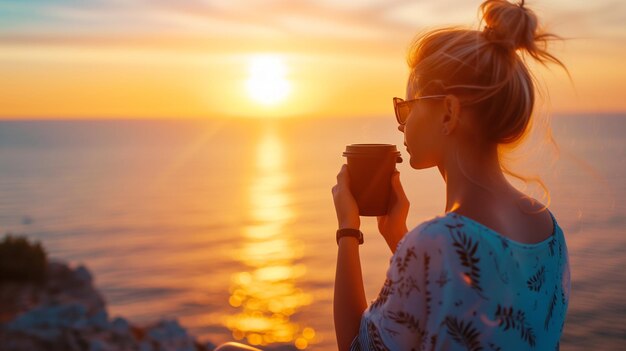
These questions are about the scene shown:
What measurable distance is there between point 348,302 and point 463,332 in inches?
17.6

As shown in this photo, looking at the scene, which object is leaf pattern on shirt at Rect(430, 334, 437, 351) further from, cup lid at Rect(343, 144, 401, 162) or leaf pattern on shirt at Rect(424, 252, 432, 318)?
cup lid at Rect(343, 144, 401, 162)

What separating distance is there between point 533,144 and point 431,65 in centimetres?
44

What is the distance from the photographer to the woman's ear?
62.6 inches

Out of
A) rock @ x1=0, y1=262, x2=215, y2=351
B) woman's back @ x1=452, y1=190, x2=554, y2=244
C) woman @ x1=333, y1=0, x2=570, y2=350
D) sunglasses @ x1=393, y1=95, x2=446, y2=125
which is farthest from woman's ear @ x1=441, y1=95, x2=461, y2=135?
rock @ x1=0, y1=262, x2=215, y2=351

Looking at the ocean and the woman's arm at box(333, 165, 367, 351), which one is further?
the ocean

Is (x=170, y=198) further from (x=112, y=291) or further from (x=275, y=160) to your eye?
(x=275, y=160)

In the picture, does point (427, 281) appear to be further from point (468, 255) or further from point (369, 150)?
point (369, 150)

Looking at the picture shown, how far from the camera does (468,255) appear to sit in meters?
1.38

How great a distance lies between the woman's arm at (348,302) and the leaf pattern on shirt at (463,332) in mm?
404

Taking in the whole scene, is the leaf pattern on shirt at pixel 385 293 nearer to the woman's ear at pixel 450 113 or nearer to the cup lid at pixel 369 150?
the woman's ear at pixel 450 113

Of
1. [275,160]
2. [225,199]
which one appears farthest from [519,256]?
[275,160]

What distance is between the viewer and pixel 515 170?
1.89 metres

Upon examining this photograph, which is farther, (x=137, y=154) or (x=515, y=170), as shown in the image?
(x=137, y=154)

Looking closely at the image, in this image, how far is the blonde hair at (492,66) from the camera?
1.55m
